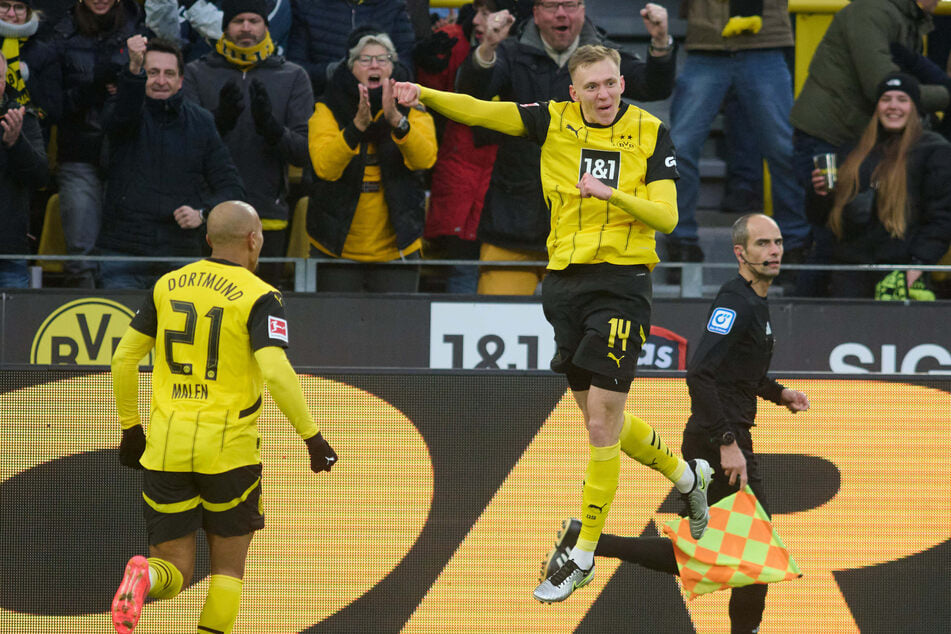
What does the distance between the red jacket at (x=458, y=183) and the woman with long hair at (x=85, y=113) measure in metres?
2.15

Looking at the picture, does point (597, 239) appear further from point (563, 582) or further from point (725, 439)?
point (563, 582)

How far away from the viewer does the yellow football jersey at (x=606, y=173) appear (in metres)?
5.77

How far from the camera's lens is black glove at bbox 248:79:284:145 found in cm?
798

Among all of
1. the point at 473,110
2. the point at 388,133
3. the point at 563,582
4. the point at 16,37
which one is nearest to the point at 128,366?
the point at 473,110

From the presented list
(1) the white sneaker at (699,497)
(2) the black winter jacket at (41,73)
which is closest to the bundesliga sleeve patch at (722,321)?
(1) the white sneaker at (699,497)

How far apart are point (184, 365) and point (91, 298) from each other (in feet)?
7.71

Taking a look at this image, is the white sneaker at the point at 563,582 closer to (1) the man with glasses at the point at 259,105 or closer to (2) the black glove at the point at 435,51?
(1) the man with glasses at the point at 259,105

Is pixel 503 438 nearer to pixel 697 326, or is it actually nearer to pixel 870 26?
pixel 697 326

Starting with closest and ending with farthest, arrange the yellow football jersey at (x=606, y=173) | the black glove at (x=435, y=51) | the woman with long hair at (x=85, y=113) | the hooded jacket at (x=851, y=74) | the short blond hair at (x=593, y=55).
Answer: the short blond hair at (x=593, y=55) → the yellow football jersey at (x=606, y=173) → the woman with long hair at (x=85, y=113) → the black glove at (x=435, y=51) → the hooded jacket at (x=851, y=74)

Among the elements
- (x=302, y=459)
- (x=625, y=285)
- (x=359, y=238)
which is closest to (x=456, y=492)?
(x=302, y=459)

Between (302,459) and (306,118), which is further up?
(306,118)

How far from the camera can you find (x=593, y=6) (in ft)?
33.7

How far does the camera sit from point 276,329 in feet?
18.0

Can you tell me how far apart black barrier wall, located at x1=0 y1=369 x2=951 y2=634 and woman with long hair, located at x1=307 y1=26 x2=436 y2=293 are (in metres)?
1.64
